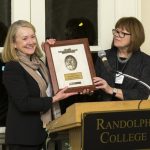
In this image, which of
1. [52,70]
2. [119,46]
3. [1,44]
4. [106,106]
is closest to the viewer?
[106,106]

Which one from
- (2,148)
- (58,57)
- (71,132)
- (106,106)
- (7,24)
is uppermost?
(7,24)

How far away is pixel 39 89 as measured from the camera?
119 inches

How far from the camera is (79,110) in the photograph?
2.47 metres

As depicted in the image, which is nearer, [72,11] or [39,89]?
[39,89]

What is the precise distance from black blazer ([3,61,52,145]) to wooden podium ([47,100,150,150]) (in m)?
0.29

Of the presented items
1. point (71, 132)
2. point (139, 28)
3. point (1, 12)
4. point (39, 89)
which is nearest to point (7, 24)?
point (1, 12)

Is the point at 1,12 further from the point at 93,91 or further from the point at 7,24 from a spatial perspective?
the point at 93,91

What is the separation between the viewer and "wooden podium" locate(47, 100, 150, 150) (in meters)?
2.47

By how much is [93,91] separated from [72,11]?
2.66 ft

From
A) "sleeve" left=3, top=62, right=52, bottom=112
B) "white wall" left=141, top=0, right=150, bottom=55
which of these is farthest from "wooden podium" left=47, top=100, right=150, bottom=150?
"white wall" left=141, top=0, right=150, bottom=55

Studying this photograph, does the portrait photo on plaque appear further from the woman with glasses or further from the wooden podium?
the wooden podium

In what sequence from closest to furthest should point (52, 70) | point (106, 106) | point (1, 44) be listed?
point (106, 106) → point (52, 70) → point (1, 44)

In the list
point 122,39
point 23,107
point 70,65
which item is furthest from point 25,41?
point 122,39

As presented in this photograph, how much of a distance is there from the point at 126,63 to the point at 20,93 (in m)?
0.82
